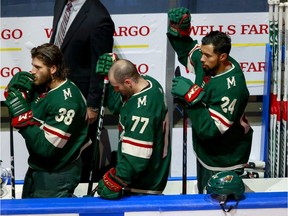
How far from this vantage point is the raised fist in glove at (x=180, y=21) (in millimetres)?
5328

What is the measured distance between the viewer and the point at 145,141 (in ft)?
13.8

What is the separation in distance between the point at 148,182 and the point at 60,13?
1.95 meters

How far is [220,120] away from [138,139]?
692mm

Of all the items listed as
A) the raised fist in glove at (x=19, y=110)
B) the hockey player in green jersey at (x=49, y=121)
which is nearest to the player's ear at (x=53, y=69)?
the hockey player in green jersey at (x=49, y=121)

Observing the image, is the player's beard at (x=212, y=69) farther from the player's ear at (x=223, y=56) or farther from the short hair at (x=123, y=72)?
the short hair at (x=123, y=72)

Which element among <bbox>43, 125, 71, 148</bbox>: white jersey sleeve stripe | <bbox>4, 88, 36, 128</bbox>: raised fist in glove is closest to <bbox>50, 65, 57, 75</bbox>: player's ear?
<bbox>4, 88, 36, 128</bbox>: raised fist in glove

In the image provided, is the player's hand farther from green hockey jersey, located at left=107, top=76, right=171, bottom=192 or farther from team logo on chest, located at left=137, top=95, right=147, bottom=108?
team logo on chest, located at left=137, top=95, right=147, bottom=108

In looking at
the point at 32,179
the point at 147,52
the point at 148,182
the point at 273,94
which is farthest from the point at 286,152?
the point at 32,179

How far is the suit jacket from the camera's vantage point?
5586 millimetres

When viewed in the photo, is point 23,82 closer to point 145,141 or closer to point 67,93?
point 67,93

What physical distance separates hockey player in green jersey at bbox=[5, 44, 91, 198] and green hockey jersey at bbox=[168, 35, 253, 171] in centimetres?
79

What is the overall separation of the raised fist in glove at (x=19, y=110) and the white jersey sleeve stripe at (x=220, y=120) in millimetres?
1199

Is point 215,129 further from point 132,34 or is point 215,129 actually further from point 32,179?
point 132,34

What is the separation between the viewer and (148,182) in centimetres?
446
